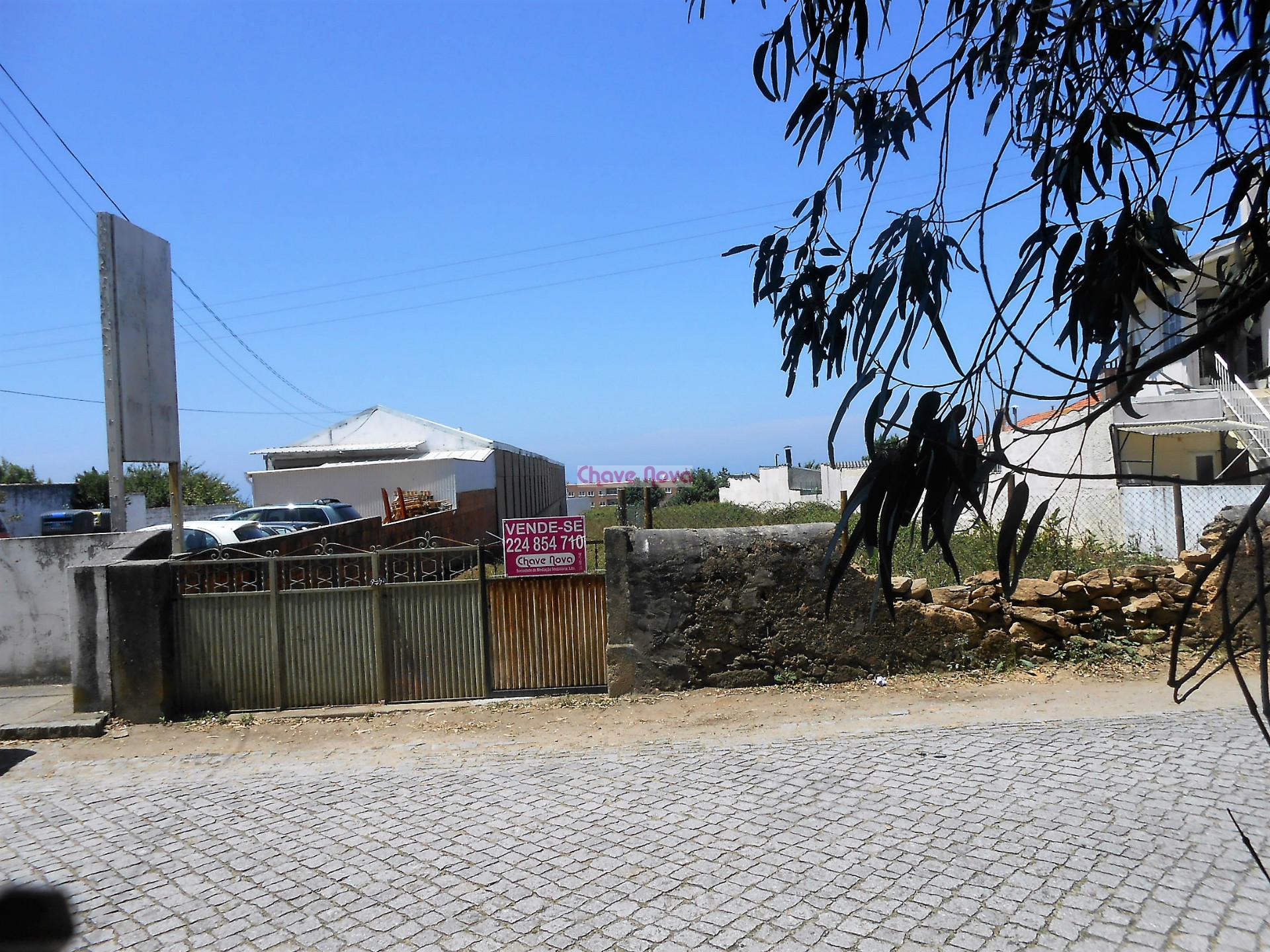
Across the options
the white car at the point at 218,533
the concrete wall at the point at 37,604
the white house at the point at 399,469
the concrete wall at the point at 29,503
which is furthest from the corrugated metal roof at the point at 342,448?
the concrete wall at the point at 37,604

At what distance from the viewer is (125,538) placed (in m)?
10.3

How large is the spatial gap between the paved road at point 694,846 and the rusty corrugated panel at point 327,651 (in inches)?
69.5

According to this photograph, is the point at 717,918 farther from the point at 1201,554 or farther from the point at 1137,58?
the point at 1201,554

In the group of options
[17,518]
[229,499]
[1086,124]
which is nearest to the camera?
[1086,124]

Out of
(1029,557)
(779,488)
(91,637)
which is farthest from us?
(779,488)

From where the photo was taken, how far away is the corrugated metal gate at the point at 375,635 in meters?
9.42

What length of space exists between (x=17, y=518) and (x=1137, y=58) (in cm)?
4061

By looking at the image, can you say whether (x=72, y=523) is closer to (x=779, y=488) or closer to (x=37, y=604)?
(x=37, y=604)

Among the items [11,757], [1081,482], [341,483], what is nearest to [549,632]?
[11,757]

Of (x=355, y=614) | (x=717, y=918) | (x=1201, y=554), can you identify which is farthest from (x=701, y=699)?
(x=1201, y=554)

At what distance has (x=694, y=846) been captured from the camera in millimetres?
5363

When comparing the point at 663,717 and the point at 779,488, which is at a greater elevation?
the point at 779,488

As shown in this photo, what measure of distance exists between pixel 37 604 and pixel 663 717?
293 inches

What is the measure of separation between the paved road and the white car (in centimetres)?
790
